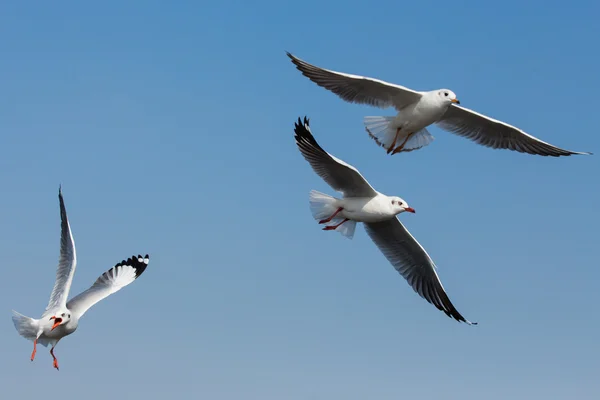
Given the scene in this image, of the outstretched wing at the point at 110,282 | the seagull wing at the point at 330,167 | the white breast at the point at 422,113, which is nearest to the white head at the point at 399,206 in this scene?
the seagull wing at the point at 330,167

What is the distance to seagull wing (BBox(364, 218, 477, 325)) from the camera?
11969 mm

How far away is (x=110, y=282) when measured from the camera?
561 inches

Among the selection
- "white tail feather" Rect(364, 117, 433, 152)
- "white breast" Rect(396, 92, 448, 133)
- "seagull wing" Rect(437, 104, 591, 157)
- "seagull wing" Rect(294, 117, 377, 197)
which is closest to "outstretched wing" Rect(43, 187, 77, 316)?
"seagull wing" Rect(294, 117, 377, 197)

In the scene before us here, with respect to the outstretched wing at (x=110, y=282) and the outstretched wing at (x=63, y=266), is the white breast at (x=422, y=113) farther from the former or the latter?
the outstretched wing at (x=110, y=282)

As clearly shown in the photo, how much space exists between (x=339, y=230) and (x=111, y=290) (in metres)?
4.09

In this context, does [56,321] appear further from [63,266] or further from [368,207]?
[368,207]

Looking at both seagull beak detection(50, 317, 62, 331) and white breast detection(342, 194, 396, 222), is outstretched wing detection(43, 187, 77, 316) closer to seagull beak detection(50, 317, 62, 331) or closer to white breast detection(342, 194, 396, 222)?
seagull beak detection(50, 317, 62, 331)

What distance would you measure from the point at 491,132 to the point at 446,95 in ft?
4.54

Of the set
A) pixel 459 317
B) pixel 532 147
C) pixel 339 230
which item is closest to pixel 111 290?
pixel 339 230

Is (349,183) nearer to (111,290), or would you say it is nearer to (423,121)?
(423,121)

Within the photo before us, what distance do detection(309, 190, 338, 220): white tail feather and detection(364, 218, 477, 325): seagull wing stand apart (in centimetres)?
80

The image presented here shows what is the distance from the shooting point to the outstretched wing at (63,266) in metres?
12.7

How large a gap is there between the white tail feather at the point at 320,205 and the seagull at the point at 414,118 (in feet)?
4.50

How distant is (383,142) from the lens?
1247 centimetres
